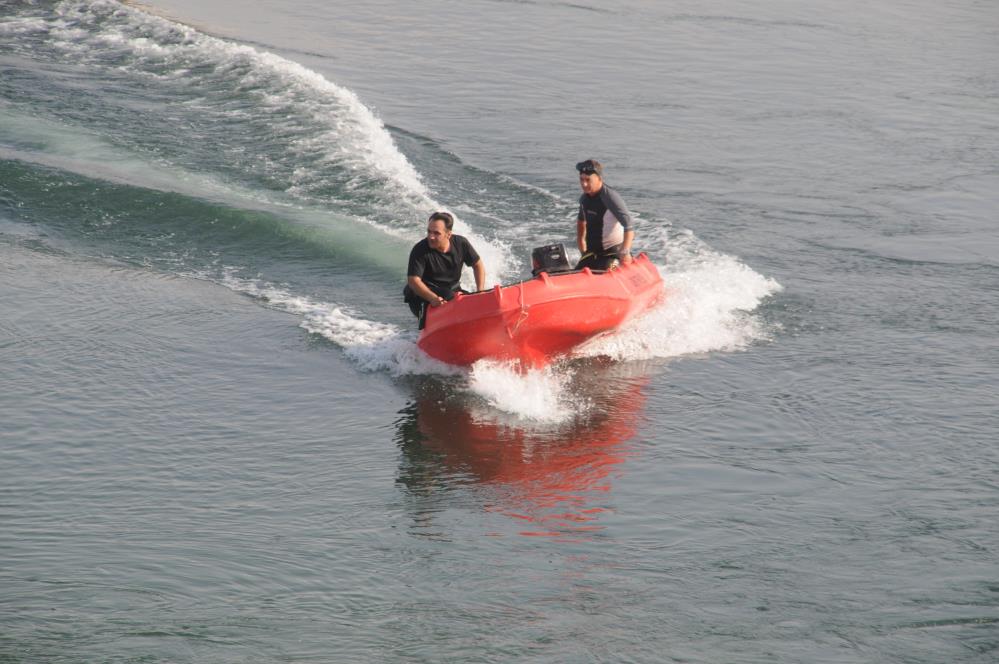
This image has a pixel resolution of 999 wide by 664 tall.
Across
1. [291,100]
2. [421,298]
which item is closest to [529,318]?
[421,298]

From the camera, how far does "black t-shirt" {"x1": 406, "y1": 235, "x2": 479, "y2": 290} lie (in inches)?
444

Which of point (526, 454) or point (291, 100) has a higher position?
point (291, 100)

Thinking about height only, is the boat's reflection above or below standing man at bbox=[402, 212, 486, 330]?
below

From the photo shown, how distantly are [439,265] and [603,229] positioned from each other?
1770 millimetres

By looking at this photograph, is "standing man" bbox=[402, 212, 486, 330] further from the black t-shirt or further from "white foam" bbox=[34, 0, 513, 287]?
"white foam" bbox=[34, 0, 513, 287]

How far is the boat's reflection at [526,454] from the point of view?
8.91m

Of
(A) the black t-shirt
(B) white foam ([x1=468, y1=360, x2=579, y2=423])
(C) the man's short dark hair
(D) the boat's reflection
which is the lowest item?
(D) the boat's reflection

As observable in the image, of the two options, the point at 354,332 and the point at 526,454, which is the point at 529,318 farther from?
the point at 354,332

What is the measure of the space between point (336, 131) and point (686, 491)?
456 inches

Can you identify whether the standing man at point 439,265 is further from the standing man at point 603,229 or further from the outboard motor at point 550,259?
the standing man at point 603,229

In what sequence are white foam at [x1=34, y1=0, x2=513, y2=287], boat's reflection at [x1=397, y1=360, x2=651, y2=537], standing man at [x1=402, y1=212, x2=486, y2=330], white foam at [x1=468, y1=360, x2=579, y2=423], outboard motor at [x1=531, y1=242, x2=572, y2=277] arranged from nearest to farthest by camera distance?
boat's reflection at [x1=397, y1=360, x2=651, y2=537], white foam at [x1=468, y1=360, x2=579, y2=423], standing man at [x1=402, y1=212, x2=486, y2=330], outboard motor at [x1=531, y1=242, x2=572, y2=277], white foam at [x1=34, y1=0, x2=513, y2=287]

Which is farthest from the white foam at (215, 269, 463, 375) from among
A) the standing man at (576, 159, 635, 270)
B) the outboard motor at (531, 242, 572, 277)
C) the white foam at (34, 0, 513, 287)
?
the white foam at (34, 0, 513, 287)

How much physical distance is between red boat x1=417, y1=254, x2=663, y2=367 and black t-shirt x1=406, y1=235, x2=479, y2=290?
0.31 metres

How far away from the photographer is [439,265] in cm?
1140
